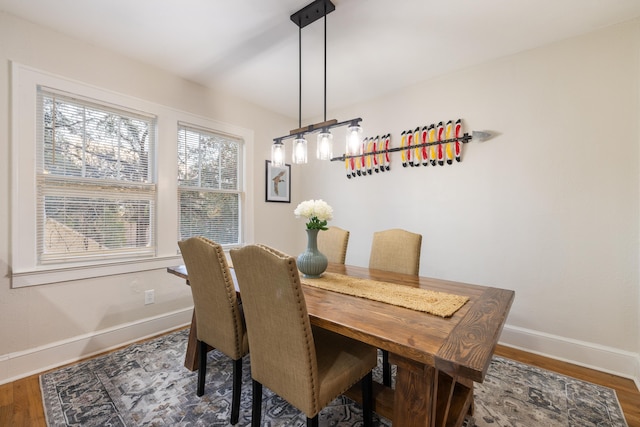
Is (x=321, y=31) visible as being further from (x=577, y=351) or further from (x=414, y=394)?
(x=577, y=351)

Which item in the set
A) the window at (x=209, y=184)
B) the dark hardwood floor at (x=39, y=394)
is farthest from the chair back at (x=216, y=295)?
the window at (x=209, y=184)

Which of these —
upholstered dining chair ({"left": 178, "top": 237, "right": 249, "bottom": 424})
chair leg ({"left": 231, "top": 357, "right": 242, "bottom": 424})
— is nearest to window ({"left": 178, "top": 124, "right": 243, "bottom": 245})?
upholstered dining chair ({"left": 178, "top": 237, "right": 249, "bottom": 424})

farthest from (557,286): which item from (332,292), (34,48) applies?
(34,48)

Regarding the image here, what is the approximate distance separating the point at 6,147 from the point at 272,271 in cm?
221

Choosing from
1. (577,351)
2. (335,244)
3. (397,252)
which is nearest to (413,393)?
(397,252)

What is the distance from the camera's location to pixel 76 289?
2186mm

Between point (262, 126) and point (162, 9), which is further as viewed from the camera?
point (262, 126)

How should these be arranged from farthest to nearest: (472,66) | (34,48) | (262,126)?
(262,126) → (472,66) → (34,48)

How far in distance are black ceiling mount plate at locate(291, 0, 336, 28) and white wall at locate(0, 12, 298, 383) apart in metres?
1.51

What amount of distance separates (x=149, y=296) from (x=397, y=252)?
2.26 m

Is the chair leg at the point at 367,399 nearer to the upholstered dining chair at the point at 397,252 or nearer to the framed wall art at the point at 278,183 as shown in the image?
the upholstered dining chair at the point at 397,252

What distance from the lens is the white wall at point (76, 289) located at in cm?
190

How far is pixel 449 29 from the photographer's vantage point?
2.05 metres

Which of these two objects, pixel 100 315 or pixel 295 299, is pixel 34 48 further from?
pixel 295 299
